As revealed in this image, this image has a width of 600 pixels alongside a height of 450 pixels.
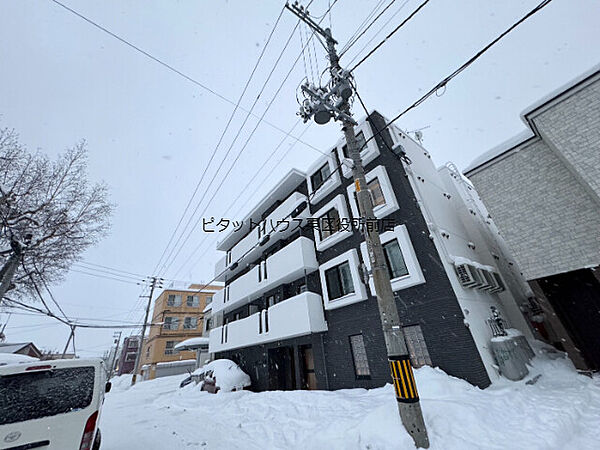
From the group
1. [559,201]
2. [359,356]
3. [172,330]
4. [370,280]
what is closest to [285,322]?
[359,356]

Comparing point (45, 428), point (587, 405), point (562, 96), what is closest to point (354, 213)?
point (562, 96)

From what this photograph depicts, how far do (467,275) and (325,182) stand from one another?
7.34 m

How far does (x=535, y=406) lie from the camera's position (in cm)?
494

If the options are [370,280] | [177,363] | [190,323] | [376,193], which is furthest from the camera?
[190,323]

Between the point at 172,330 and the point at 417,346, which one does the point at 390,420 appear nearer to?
the point at 417,346

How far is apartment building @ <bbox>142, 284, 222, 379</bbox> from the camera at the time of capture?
30844mm

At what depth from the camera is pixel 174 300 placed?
111ft

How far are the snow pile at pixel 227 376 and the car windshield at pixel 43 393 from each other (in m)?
10.1

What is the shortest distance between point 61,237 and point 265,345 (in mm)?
11344

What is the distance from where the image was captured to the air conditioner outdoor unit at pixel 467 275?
24.7 ft

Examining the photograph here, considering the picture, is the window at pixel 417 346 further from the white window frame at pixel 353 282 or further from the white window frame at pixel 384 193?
the white window frame at pixel 384 193

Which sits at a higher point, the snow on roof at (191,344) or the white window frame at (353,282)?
the white window frame at (353,282)

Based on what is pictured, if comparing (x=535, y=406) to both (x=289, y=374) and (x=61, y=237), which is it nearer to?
(x=289, y=374)

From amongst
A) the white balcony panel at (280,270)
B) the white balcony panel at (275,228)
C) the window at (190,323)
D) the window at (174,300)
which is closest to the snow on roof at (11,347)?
the window at (174,300)
